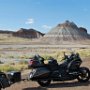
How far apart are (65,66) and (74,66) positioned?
1.25 ft

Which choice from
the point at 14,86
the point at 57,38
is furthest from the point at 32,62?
the point at 57,38

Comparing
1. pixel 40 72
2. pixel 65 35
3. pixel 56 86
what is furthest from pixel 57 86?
pixel 65 35

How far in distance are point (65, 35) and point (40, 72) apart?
163m

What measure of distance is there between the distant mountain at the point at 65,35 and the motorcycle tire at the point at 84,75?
157 metres

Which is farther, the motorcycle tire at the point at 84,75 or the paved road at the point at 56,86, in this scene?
the motorcycle tire at the point at 84,75

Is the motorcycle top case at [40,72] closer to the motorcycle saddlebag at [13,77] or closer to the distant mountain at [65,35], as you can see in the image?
the motorcycle saddlebag at [13,77]

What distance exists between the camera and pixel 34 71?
1387cm

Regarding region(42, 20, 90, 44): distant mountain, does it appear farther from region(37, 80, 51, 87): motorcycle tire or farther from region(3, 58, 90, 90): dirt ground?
region(37, 80, 51, 87): motorcycle tire

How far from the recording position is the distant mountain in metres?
174

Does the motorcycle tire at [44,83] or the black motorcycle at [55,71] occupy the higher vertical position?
the black motorcycle at [55,71]

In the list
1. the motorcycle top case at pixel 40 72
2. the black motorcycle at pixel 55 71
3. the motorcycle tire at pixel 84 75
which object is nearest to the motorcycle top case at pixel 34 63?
the black motorcycle at pixel 55 71

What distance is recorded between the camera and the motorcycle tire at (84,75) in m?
14.8

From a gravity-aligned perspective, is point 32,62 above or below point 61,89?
above

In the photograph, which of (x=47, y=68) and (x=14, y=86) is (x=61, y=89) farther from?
(x=14, y=86)
